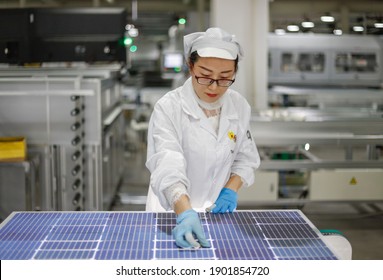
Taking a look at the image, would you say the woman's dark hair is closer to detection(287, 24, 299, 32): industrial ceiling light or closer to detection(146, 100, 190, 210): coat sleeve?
detection(146, 100, 190, 210): coat sleeve

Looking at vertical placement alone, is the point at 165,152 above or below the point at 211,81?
Result: below

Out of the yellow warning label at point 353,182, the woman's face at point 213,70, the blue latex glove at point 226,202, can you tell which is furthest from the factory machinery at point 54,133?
the yellow warning label at point 353,182

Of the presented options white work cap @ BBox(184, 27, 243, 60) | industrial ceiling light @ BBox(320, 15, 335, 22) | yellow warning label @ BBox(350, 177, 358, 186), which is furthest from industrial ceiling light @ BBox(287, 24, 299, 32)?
white work cap @ BBox(184, 27, 243, 60)

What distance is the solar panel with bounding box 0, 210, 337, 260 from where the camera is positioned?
1.24 metres

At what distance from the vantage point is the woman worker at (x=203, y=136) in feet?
5.42

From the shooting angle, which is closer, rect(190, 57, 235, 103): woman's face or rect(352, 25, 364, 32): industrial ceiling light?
rect(190, 57, 235, 103): woman's face

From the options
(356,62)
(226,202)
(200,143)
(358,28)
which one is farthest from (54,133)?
(358,28)

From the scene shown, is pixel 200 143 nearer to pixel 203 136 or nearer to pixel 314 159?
pixel 203 136

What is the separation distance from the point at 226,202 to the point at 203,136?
1.01 ft

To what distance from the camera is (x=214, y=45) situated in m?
1.71

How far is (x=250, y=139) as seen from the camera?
2.02 metres

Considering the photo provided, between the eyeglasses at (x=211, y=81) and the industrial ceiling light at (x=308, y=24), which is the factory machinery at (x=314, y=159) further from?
the industrial ceiling light at (x=308, y=24)

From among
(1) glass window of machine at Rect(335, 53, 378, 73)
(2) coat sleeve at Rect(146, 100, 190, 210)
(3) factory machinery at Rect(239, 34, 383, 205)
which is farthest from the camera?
(1) glass window of machine at Rect(335, 53, 378, 73)

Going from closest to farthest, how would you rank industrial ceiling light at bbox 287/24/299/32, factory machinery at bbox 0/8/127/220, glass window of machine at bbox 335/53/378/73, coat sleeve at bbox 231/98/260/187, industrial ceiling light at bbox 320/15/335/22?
coat sleeve at bbox 231/98/260/187, factory machinery at bbox 0/8/127/220, glass window of machine at bbox 335/53/378/73, industrial ceiling light at bbox 320/15/335/22, industrial ceiling light at bbox 287/24/299/32
